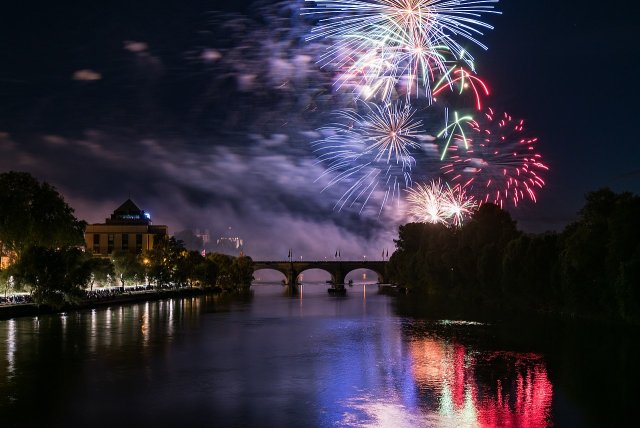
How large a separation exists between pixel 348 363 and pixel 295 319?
3871 cm

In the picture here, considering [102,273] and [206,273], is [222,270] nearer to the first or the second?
[206,273]

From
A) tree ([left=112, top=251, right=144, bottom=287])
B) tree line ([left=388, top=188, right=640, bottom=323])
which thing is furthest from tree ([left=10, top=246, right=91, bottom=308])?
tree line ([left=388, top=188, right=640, bottom=323])

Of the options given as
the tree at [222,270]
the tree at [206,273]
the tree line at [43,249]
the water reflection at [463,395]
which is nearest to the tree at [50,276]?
the tree line at [43,249]

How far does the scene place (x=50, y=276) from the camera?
3194 inches

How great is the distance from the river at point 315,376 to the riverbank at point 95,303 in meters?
9.30

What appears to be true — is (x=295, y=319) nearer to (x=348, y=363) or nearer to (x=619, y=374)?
(x=348, y=363)

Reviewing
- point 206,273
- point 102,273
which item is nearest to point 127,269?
point 102,273

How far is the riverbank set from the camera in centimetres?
7529

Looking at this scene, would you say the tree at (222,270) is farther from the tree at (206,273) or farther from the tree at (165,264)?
the tree at (165,264)

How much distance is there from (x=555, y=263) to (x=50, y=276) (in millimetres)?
58503

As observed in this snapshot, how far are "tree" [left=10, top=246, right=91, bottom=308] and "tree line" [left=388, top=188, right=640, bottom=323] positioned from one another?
53771 millimetres

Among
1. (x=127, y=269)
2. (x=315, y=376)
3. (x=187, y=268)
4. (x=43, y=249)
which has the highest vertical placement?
(x=43, y=249)

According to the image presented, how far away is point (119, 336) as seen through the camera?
57.2m

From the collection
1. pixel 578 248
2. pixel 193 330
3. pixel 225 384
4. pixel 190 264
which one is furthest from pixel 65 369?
pixel 190 264
